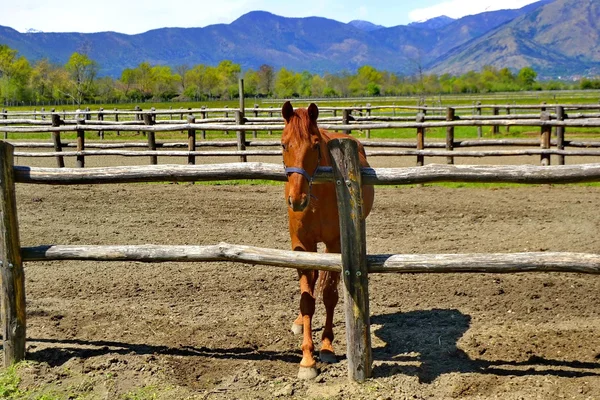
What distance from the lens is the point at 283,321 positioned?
17.5 ft

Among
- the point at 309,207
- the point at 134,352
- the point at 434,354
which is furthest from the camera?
the point at 134,352

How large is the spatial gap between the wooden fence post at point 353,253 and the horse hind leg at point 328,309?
37 centimetres

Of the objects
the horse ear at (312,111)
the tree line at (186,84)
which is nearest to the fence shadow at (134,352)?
the horse ear at (312,111)

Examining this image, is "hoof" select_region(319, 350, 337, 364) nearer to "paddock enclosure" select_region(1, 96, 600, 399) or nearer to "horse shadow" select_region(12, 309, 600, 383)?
"paddock enclosure" select_region(1, 96, 600, 399)

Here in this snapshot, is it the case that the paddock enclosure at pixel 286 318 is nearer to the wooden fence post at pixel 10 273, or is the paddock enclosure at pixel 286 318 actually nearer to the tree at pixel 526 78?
the wooden fence post at pixel 10 273

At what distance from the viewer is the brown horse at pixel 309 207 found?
3.98 meters

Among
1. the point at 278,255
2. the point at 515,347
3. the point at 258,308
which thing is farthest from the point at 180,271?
the point at 515,347

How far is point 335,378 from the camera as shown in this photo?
4.27 meters

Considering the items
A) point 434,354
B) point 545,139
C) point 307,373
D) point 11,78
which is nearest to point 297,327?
point 307,373

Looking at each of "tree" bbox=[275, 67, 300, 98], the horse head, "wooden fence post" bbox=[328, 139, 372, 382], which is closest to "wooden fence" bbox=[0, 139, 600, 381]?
"wooden fence post" bbox=[328, 139, 372, 382]

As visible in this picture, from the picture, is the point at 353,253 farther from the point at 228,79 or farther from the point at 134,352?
the point at 228,79

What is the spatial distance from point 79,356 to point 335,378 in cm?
195

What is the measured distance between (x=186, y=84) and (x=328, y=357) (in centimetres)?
11665

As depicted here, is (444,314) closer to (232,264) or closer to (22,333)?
(232,264)
